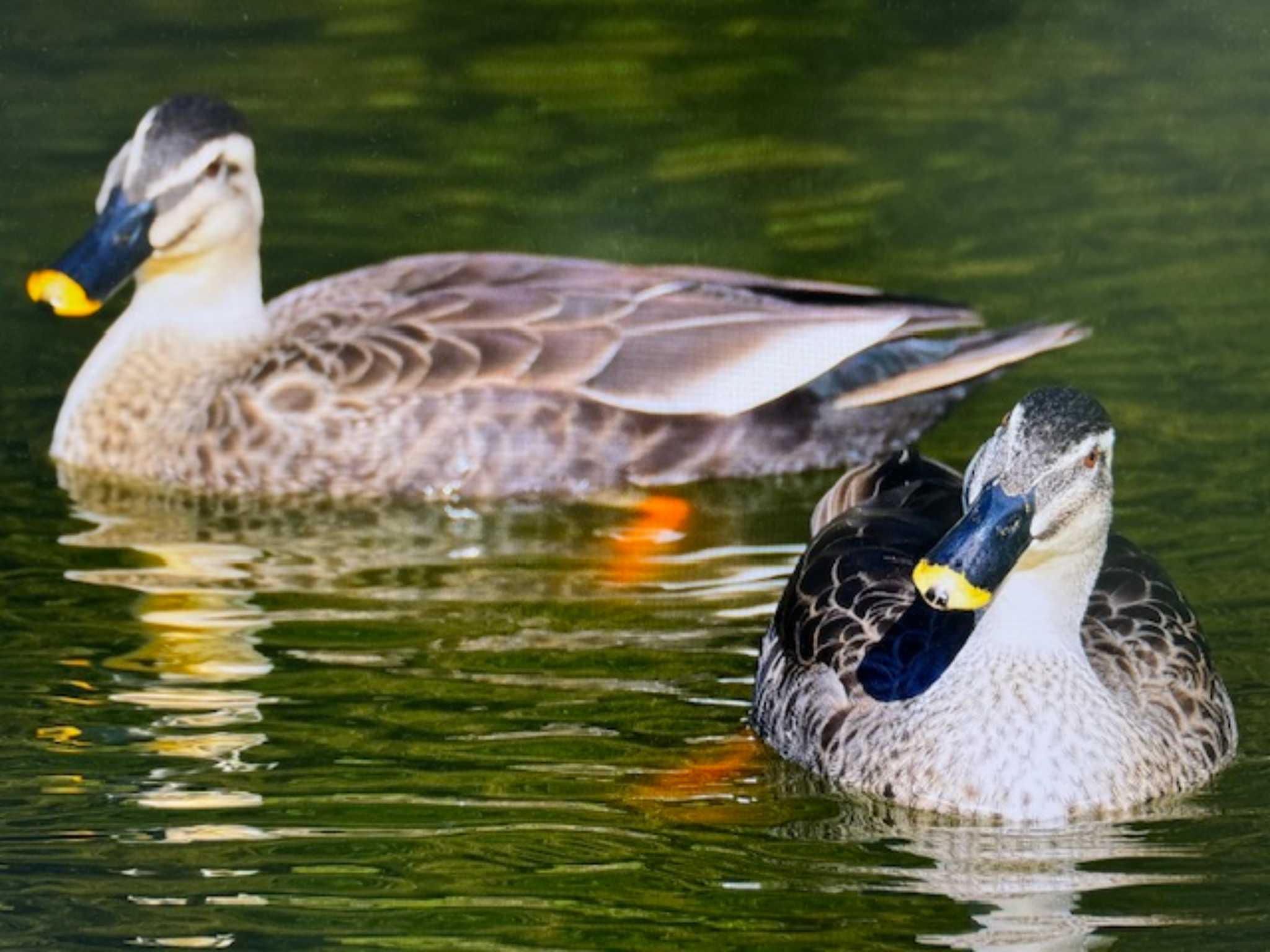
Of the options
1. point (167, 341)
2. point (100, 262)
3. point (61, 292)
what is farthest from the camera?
point (167, 341)

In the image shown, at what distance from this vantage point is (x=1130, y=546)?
8758 millimetres

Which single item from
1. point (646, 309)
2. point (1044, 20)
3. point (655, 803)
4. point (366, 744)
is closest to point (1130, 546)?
point (655, 803)

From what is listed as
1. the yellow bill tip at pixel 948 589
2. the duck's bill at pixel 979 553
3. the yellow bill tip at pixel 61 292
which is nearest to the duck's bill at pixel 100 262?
the yellow bill tip at pixel 61 292

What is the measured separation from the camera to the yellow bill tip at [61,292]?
1111cm

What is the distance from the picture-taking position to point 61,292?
1112 centimetres

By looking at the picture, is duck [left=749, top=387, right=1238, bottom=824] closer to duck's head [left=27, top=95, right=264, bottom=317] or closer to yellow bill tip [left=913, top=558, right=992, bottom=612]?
yellow bill tip [left=913, top=558, right=992, bottom=612]

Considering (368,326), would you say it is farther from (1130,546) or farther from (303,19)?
(303,19)

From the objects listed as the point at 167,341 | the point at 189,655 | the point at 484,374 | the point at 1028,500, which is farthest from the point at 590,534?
the point at 1028,500

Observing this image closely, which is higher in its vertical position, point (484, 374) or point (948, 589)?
point (484, 374)

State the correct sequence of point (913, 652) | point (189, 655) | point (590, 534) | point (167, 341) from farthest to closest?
point (167, 341) → point (590, 534) → point (189, 655) → point (913, 652)

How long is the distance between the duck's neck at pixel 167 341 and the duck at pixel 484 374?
0.01 m

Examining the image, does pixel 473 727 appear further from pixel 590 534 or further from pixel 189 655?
pixel 590 534

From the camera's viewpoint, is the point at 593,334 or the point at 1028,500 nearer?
the point at 1028,500

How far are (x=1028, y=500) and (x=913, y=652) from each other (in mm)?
924
